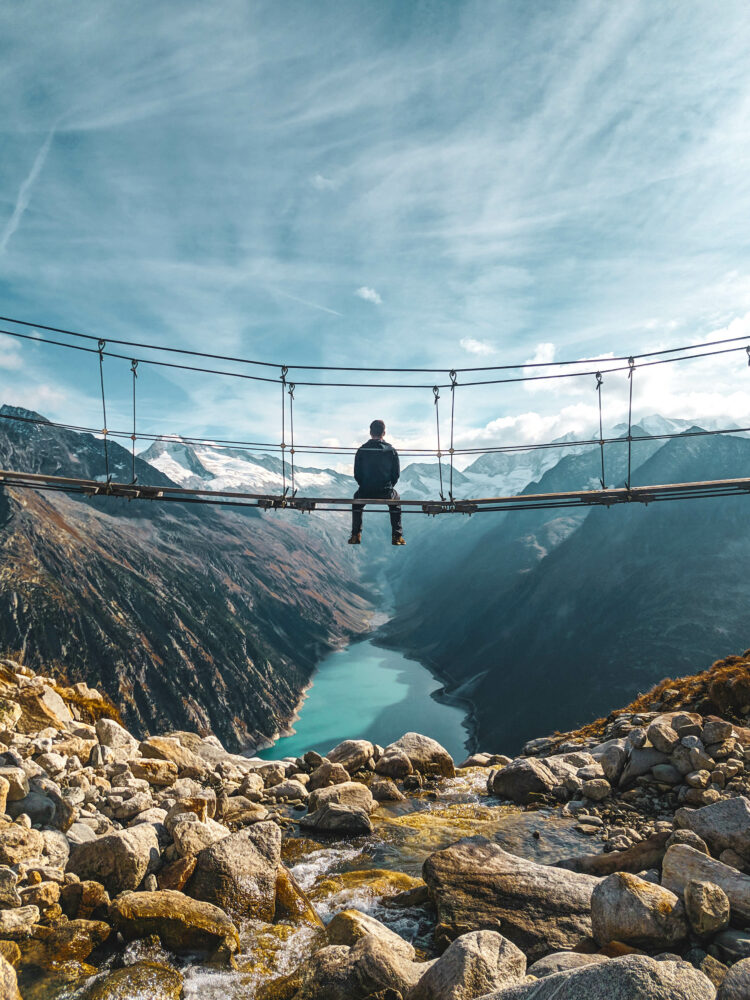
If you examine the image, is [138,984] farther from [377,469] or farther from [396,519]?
[377,469]

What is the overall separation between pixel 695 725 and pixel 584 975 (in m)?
11.8

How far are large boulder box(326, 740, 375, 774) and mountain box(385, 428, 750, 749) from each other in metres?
74.7

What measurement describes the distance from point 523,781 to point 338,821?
571 centimetres

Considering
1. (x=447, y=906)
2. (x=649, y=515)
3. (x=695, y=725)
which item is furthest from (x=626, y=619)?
(x=447, y=906)

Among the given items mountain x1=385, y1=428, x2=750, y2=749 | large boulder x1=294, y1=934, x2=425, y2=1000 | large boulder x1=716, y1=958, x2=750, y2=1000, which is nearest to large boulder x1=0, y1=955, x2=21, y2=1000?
large boulder x1=294, y1=934, x2=425, y2=1000

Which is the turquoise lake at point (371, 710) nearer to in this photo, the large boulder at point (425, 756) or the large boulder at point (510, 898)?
the large boulder at point (425, 756)

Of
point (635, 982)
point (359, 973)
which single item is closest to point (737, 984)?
point (635, 982)

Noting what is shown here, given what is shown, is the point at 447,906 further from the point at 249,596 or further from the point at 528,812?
the point at 249,596

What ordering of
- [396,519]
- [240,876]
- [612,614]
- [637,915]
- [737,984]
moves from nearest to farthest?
[737,984] < [637,915] < [240,876] < [396,519] < [612,614]

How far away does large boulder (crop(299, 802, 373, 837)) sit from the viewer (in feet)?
45.0

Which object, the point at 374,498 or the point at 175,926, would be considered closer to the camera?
the point at 175,926

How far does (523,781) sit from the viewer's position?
52.9ft

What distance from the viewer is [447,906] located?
922 cm

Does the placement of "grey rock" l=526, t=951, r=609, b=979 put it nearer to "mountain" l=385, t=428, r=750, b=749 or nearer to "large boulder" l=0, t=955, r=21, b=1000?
"large boulder" l=0, t=955, r=21, b=1000
